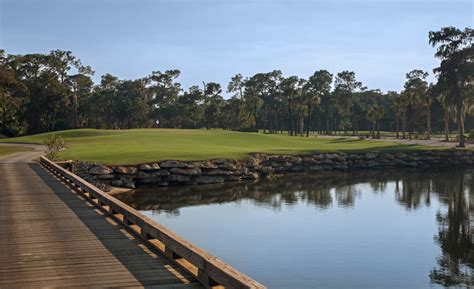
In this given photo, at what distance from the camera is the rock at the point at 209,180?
41787mm

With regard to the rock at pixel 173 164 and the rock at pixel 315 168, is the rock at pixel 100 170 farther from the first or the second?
the rock at pixel 315 168

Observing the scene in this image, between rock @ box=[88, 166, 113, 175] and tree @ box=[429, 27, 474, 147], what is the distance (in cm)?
5351

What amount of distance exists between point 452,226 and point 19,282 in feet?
67.1

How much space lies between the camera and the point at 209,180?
42312 mm

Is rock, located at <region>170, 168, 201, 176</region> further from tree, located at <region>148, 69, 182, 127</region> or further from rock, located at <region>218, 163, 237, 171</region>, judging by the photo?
tree, located at <region>148, 69, 182, 127</region>

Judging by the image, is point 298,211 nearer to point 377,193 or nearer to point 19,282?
point 377,193

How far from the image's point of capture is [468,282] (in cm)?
1490

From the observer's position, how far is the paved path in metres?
8.74

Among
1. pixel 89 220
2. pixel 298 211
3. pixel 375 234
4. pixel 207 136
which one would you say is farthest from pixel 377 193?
pixel 207 136

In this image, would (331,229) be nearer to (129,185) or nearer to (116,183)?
(129,185)

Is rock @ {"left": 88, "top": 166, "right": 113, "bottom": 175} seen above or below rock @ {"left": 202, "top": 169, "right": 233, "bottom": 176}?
above

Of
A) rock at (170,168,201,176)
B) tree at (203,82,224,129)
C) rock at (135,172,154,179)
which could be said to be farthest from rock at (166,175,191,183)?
tree at (203,82,224,129)

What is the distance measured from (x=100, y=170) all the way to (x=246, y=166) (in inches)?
570

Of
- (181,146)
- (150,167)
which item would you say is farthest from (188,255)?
(181,146)
